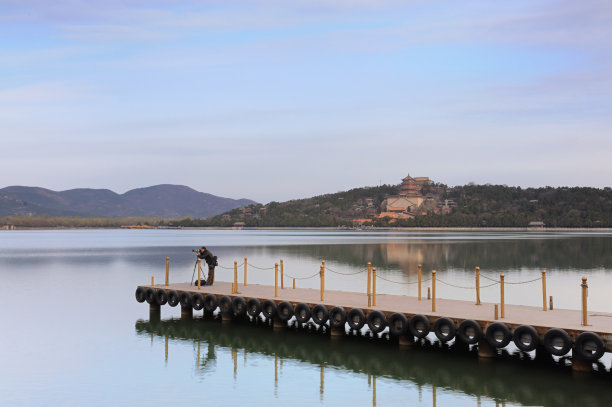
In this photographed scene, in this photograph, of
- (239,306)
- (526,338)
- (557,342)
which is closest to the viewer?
(557,342)

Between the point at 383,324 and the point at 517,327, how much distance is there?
4.39 metres

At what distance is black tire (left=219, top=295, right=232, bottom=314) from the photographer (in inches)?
1003

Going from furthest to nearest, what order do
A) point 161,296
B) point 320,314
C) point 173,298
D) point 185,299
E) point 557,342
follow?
point 161,296, point 173,298, point 185,299, point 320,314, point 557,342

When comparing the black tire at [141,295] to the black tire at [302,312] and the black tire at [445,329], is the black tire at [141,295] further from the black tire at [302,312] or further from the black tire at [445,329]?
the black tire at [445,329]

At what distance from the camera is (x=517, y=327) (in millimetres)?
17906

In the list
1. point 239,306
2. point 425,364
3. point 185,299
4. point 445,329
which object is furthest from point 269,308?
point 445,329

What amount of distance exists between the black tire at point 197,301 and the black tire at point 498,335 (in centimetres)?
1252

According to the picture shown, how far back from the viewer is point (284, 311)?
23.8 metres

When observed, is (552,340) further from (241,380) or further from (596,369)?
(241,380)

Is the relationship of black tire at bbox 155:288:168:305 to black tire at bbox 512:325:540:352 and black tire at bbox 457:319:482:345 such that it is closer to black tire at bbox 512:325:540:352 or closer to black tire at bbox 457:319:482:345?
black tire at bbox 457:319:482:345

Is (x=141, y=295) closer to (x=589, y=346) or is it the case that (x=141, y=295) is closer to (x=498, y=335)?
(x=498, y=335)

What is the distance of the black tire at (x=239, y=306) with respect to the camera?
81.6ft

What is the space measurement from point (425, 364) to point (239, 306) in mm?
8401

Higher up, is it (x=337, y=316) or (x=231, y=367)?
(x=337, y=316)
